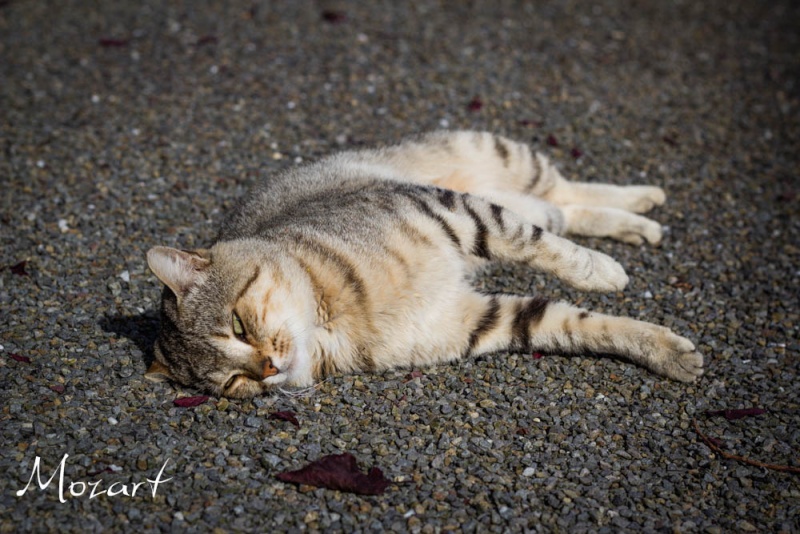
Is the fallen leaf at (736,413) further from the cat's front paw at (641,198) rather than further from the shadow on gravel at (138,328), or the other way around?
the shadow on gravel at (138,328)

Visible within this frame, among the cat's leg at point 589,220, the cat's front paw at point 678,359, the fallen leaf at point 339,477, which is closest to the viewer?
the fallen leaf at point 339,477

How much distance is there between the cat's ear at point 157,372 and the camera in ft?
11.3

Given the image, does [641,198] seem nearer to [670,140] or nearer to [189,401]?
[670,140]

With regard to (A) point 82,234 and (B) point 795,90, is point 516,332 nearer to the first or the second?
(A) point 82,234

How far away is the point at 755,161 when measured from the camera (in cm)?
579

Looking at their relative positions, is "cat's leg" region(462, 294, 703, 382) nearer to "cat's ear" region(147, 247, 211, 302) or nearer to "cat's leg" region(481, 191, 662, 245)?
"cat's leg" region(481, 191, 662, 245)

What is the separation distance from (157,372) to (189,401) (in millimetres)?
235

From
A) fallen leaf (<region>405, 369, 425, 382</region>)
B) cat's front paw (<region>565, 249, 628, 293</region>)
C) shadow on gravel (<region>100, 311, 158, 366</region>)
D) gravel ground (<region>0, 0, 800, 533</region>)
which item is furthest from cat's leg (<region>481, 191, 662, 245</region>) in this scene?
shadow on gravel (<region>100, 311, 158, 366</region>)

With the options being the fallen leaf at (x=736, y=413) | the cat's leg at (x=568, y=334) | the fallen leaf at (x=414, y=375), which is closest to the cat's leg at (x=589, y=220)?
the cat's leg at (x=568, y=334)

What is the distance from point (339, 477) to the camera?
2.91 m

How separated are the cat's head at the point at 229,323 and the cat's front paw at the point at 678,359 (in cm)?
177

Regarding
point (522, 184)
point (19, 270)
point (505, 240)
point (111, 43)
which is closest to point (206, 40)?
point (111, 43)

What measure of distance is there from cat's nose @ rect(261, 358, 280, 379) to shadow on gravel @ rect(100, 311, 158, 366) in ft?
2.82

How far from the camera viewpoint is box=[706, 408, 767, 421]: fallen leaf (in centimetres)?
337
